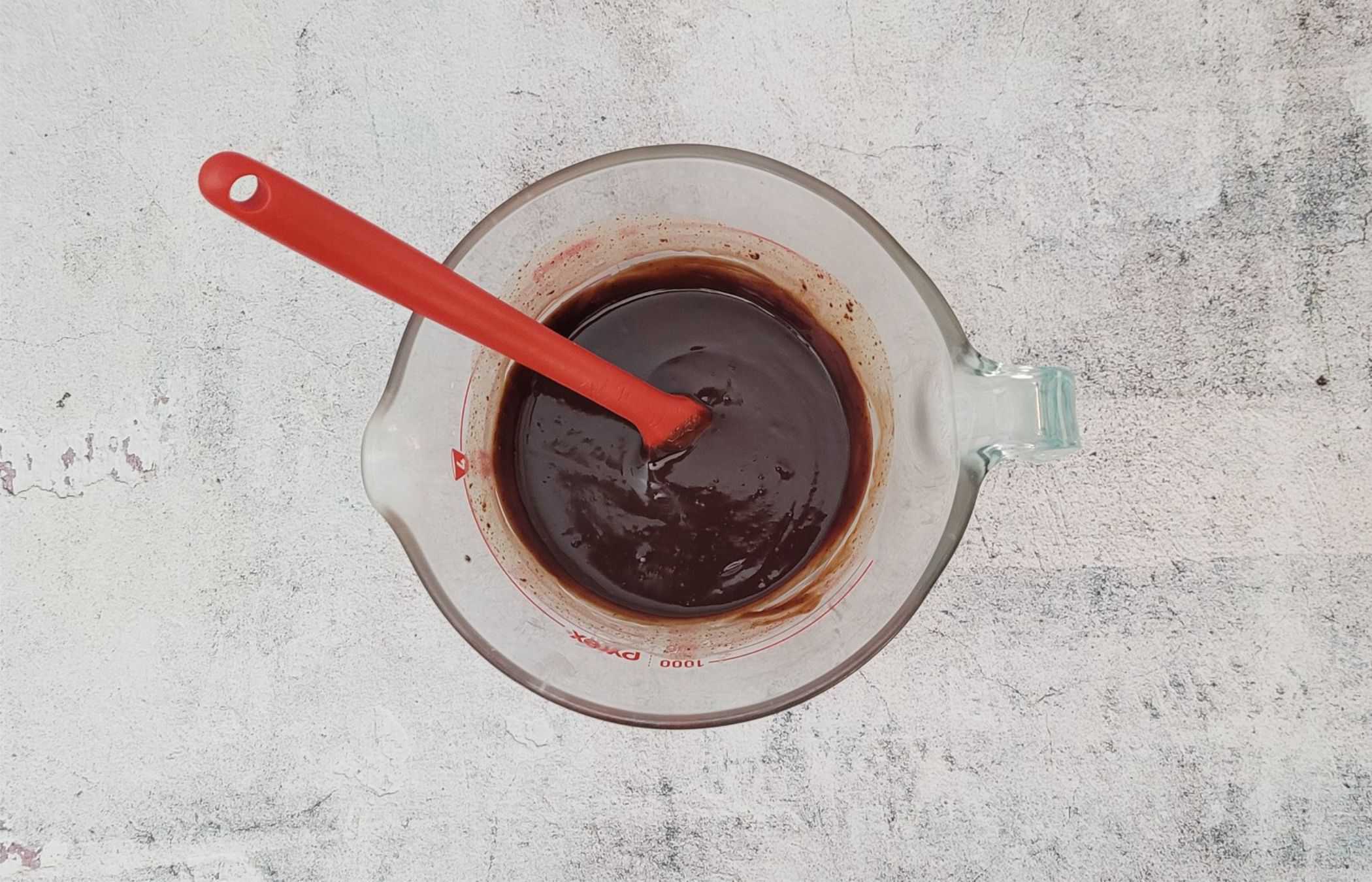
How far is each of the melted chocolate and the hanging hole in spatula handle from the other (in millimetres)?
372

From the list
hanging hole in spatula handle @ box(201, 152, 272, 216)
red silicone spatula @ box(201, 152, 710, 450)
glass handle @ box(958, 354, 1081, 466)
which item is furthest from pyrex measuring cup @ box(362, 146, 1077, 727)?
hanging hole in spatula handle @ box(201, 152, 272, 216)

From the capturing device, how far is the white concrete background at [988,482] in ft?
3.02

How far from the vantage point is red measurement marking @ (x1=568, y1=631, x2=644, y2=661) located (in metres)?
0.71

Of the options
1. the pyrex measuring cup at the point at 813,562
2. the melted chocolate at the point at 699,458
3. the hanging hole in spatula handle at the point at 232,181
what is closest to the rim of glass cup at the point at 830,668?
the pyrex measuring cup at the point at 813,562

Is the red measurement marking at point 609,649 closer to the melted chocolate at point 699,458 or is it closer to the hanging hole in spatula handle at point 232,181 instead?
the melted chocolate at point 699,458

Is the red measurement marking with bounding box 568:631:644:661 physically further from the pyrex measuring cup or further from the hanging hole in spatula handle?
the hanging hole in spatula handle

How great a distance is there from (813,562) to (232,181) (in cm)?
53

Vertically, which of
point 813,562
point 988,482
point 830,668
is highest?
point 988,482

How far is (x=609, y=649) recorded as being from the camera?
2.33 ft

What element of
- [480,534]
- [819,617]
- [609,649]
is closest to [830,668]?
[819,617]

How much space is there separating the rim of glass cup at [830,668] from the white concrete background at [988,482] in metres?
0.26

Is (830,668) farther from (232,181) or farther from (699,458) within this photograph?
(232,181)

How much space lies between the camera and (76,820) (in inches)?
38.2

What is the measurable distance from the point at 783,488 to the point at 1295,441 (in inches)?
22.8
